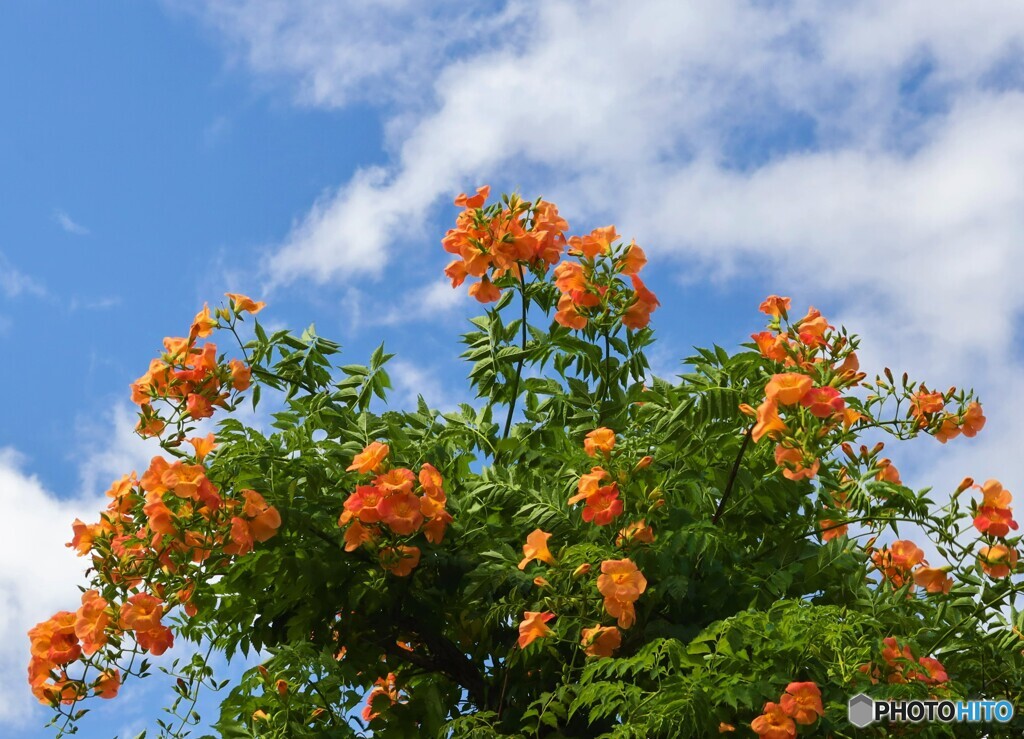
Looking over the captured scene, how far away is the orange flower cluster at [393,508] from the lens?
13.5 feet

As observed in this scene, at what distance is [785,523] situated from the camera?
186 inches

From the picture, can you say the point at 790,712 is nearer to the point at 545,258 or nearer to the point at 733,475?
the point at 733,475

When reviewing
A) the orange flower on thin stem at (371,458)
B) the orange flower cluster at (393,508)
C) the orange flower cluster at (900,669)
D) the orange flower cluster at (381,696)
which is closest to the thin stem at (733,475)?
the orange flower cluster at (900,669)

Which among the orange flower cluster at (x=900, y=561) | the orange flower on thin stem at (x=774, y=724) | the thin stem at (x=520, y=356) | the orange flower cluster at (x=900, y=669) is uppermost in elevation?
the thin stem at (x=520, y=356)

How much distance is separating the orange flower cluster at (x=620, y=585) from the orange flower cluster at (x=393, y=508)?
2.35 ft

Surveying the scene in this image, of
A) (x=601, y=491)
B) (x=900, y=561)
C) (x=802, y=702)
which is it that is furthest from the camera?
(x=900, y=561)

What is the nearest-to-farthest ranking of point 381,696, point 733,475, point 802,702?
point 802,702 < point 733,475 < point 381,696

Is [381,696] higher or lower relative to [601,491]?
lower

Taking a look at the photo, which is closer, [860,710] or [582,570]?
[860,710]

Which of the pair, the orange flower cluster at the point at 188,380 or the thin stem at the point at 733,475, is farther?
the orange flower cluster at the point at 188,380

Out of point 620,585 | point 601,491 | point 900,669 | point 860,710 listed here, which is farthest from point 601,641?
point 900,669

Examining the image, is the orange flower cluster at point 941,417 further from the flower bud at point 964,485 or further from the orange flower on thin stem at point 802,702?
the orange flower on thin stem at point 802,702

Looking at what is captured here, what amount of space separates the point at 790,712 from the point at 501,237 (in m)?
2.18

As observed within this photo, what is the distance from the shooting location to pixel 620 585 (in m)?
3.85
